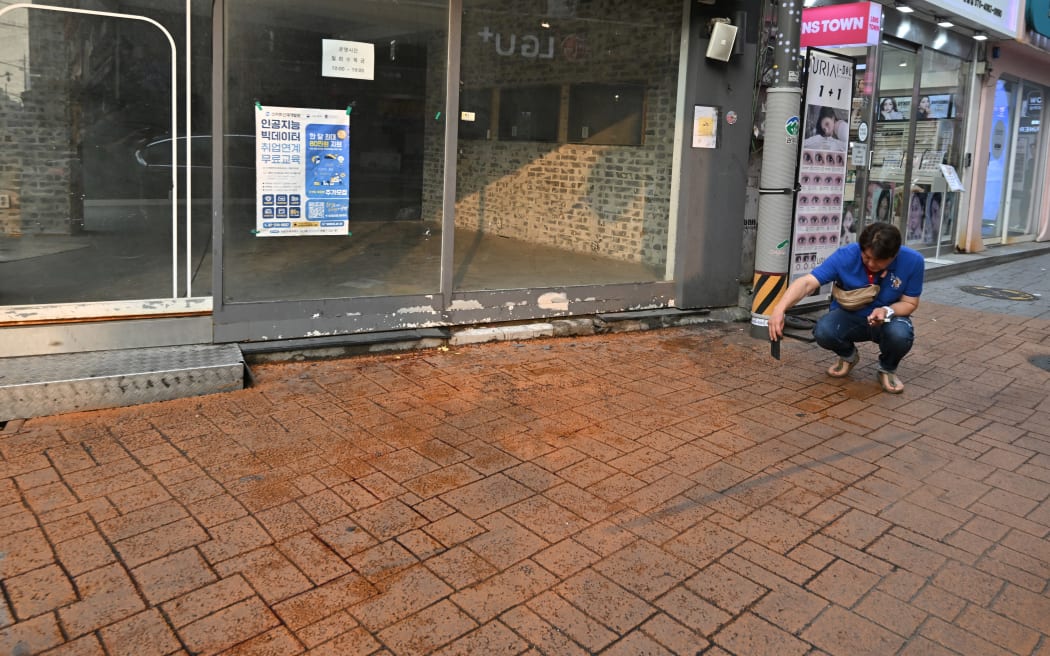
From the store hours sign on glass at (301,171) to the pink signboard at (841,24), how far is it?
4585 mm

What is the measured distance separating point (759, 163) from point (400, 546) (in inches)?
241

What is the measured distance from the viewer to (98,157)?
18.4ft

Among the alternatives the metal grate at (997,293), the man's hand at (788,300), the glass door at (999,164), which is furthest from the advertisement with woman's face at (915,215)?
the man's hand at (788,300)

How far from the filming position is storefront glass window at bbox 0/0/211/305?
5344mm

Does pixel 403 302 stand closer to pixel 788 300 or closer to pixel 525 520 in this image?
pixel 788 300

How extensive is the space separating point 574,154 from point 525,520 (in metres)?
4.97

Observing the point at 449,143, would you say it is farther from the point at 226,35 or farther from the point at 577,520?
the point at 577,520

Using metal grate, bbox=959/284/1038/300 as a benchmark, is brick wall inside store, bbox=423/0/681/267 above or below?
above

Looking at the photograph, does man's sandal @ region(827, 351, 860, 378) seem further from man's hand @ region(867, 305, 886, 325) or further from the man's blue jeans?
man's hand @ region(867, 305, 886, 325)

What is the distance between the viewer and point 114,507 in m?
3.90

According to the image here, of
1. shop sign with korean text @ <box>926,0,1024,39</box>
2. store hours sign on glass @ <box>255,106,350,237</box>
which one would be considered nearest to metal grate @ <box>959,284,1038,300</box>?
shop sign with korean text @ <box>926,0,1024,39</box>

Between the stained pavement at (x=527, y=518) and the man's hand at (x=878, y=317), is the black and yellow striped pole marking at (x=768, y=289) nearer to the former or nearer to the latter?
the stained pavement at (x=527, y=518)

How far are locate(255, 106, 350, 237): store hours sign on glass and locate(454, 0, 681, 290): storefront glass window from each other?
1.02m

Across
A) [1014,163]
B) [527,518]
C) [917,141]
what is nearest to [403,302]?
[527,518]
